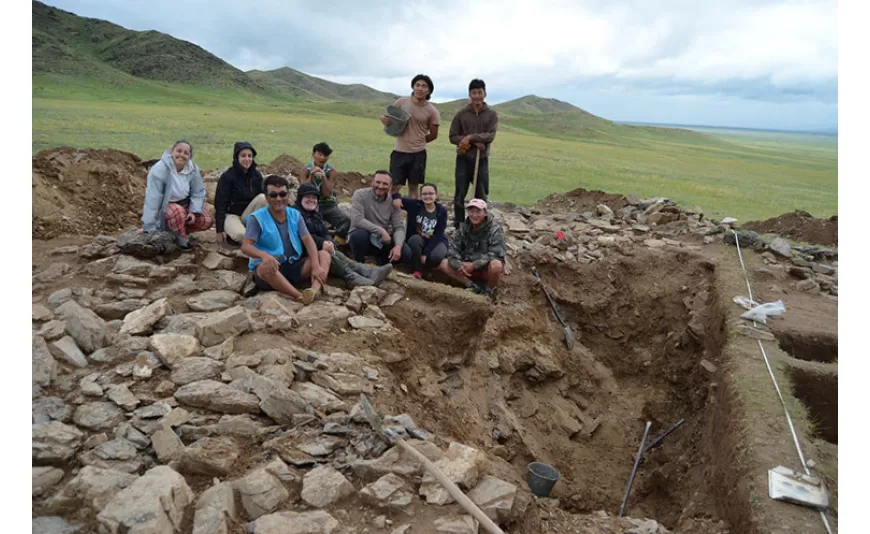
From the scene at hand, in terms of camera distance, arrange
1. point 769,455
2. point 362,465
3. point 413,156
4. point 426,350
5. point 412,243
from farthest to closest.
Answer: point 413,156 < point 412,243 < point 426,350 < point 769,455 < point 362,465

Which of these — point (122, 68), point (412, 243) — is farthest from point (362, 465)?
point (122, 68)

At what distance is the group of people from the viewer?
21.0 ft

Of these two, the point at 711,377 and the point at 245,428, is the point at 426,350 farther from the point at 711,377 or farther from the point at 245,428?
the point at 711,377

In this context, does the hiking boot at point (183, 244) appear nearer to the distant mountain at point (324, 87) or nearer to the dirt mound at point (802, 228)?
the dirt mound at point (802, 228)

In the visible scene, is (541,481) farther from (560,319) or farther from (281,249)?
(560,319)

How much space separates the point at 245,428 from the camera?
13.3ft

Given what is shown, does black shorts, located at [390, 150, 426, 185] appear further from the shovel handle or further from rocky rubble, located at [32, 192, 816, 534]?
the shovel handle

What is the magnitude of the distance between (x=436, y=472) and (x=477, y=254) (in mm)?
4456

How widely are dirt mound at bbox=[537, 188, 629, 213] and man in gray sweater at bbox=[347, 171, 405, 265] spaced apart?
709 cm

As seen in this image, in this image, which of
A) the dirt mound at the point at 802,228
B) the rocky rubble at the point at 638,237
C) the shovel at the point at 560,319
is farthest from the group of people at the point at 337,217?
the dirt mound at the point at 802,228

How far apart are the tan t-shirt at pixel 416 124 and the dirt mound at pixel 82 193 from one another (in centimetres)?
497

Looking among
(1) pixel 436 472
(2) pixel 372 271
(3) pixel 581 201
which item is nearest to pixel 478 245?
(2) pixel 372 271

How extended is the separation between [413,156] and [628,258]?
4416mm

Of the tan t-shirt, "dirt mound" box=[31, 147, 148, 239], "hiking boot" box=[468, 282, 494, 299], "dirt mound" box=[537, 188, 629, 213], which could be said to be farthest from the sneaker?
"dirt mound" box=[537, 188, 629, 213]
